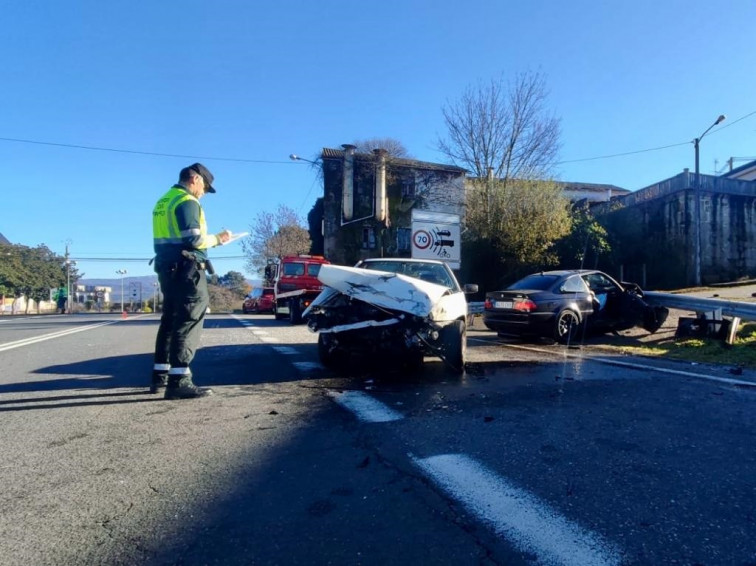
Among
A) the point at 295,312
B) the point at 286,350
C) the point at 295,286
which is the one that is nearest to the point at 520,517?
the point at 286,350

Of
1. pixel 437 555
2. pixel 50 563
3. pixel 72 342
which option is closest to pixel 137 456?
pixel 50 563

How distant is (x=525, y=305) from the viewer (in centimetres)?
923

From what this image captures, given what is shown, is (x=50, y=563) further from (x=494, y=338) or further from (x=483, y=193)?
(x=483, y=193)

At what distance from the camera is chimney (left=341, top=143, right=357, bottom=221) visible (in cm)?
3077

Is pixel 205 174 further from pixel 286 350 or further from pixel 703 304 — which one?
pixel 703 304

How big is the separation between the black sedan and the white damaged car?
11.5 feet

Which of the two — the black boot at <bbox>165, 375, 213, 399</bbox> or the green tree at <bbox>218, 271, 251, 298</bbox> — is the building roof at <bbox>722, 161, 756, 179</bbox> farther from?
the green tree at <bbox>218, 271, 251, 298</bbox>

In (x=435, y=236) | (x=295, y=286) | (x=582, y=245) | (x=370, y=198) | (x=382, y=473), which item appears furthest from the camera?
(x=370, y=198)

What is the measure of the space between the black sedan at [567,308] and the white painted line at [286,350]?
4.16m

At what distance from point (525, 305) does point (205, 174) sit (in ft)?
21.3

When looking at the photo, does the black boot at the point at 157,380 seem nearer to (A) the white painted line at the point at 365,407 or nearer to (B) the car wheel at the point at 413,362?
(A) the white painted line at the point at 365,407

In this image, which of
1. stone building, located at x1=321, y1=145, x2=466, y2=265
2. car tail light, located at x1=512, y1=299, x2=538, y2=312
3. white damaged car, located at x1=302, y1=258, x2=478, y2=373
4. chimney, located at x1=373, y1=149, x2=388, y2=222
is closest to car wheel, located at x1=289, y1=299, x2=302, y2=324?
car tail light, located at x1=512, y1=299, x2=538, y2=312

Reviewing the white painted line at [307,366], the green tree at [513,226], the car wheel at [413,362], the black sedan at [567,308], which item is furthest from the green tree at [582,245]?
the white painted line at [307,366]

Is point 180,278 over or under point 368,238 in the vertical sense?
under
